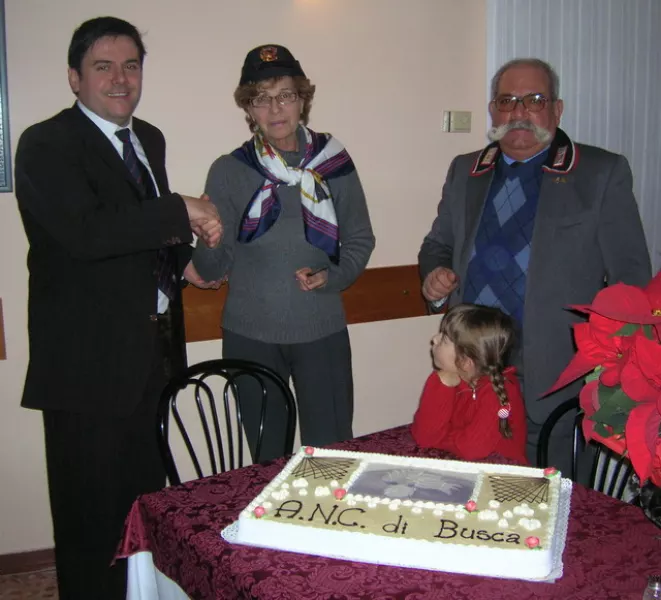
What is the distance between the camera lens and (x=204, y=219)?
2166 mm

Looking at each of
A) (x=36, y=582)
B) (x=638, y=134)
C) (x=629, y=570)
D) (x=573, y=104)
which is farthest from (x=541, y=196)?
(x=36, y=582)

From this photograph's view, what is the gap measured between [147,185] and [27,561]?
1.65 metres

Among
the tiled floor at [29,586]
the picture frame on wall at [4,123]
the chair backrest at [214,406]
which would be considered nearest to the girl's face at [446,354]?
the chair backrest at [214,406]

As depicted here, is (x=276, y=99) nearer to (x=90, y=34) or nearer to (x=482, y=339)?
(x=90, y=34)

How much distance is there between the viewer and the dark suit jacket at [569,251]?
2.28 metres

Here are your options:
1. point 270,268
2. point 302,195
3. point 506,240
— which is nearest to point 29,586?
point 270,268

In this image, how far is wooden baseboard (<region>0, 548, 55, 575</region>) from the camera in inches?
113

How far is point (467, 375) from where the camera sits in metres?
2.01

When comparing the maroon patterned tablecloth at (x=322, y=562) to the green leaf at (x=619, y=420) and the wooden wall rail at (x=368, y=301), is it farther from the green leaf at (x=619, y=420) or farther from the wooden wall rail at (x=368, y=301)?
the wooden wall rail at (x=368, y=301)

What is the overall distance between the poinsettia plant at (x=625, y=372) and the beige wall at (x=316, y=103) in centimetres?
220

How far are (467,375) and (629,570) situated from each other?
0.81 meters

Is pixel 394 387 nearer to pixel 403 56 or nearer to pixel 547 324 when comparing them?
pixel 547 324

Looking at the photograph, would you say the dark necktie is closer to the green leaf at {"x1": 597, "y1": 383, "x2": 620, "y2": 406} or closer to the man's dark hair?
the man's dark hair

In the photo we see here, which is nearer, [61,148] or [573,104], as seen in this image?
[61,148]
